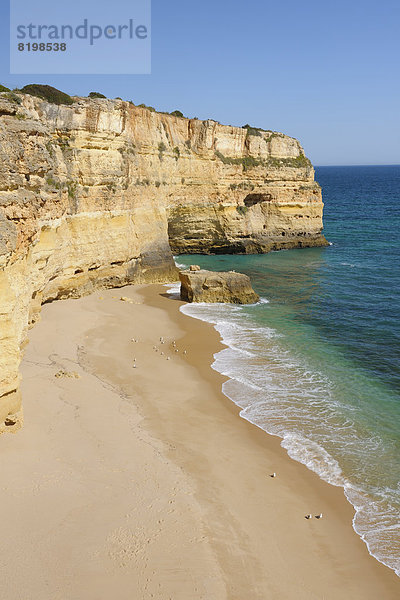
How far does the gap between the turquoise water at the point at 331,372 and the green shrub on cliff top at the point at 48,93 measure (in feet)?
42.2

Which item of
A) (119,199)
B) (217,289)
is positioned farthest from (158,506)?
(119,199)

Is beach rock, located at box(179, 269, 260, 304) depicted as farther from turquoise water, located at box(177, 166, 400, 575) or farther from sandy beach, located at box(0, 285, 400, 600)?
sandy beach, located at box(0, 285, 400, 600)

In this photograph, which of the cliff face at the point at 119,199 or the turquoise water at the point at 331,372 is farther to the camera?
the turquoise water at the point at 331,372

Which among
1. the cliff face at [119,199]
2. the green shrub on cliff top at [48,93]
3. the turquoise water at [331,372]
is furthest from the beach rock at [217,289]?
the green shrub on cliff top at [48,93]

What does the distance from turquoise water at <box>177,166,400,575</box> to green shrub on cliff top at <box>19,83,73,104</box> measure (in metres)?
12.9

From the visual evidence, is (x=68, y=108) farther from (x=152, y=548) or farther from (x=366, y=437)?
(x=152, y=548)

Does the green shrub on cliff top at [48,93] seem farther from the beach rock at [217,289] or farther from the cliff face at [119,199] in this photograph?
the beach rock at [217,289]

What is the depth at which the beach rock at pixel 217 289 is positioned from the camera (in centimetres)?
2658

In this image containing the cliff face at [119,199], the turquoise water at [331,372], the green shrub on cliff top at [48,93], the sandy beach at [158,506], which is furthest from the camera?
the green shrub on cliff top at [48,93]

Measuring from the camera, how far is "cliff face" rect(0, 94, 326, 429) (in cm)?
1039

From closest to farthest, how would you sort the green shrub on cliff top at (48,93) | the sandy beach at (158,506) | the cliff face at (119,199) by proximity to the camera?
the sandy beach at (158,506) → the cliff face at (119,199) → the green shrub on cliff top at (48,93)

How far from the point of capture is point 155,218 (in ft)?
104

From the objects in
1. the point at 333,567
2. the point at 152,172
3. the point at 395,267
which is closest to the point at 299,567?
the point at 333,567

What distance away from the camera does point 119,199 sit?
27.4 m
